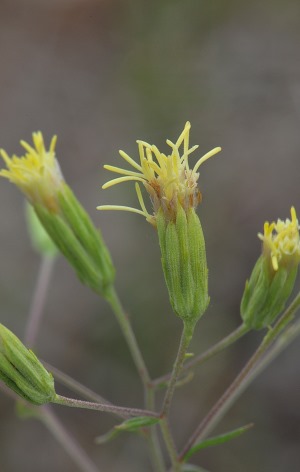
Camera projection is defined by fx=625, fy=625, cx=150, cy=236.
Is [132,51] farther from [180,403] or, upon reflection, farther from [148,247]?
[180,403]

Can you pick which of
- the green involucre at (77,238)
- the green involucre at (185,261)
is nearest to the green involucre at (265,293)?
the green involucre at (185,261)

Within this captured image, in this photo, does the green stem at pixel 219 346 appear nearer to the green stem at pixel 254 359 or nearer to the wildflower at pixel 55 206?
the green stem at pixel 254 359

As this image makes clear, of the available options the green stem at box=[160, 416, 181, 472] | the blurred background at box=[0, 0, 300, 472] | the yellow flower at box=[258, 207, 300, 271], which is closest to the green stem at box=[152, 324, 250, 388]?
the green stem at box=[160, 416, 181, 472]

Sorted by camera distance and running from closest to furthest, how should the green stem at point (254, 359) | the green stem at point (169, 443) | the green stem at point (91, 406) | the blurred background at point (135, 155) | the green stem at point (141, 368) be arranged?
the green stem at point (91, 406) < the green stem at point (254, 359) < the green stem at point (169, 443) < the green stem at point (141, 368) < the blurred background at point (135, 155)

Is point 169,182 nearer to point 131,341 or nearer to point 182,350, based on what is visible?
point 182,350

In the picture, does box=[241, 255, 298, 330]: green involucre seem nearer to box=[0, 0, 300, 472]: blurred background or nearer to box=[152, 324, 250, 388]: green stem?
box=[152, 324, 250, 388]: green stem

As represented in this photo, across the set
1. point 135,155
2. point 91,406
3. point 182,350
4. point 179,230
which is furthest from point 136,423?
point 135,155
